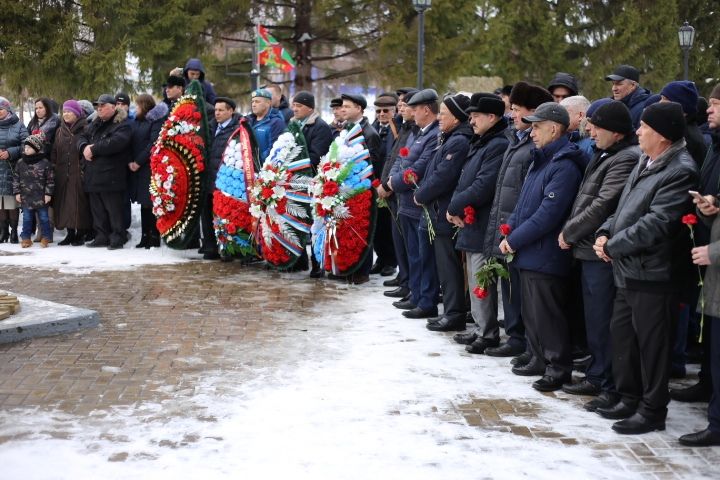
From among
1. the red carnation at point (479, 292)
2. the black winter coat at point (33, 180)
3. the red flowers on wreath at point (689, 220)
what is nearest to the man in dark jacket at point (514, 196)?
the red carnation at point (479, 292)

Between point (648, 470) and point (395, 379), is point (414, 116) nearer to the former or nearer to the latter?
point (395, 379)

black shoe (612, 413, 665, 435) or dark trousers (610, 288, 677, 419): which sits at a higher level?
dark trousers (610, 288, 677, 419)

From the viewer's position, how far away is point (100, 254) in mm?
12203

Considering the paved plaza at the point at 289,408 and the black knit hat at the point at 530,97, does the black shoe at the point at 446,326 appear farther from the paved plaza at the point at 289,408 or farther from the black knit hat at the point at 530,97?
the black knit hat at the point at 530,97

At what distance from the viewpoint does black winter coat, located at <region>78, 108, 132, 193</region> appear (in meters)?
12.4

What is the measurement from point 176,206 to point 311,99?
224cm

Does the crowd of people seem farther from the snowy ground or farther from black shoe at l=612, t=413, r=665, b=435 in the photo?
the snowy ground

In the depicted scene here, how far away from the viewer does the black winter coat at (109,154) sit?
40.6ft

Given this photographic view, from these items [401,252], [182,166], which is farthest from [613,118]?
[182,166]

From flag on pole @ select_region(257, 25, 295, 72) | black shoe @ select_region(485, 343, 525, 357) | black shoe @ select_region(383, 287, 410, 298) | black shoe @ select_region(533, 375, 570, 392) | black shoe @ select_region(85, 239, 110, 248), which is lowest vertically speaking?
black shoe @ select_region(533, 375, 570, 392)

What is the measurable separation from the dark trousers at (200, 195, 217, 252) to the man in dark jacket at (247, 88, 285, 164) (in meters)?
1.11

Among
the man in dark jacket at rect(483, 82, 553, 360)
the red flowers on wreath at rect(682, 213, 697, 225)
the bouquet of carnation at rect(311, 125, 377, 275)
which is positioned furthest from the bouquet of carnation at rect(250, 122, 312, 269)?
the red flowers on wreath at rect(682, 213, 697, 225)

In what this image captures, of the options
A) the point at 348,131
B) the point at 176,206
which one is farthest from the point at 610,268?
the point at 176,206

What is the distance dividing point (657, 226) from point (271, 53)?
17077mm
